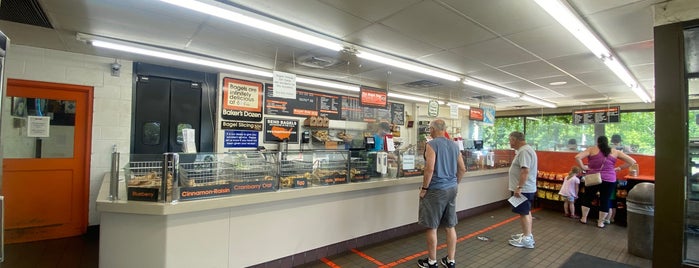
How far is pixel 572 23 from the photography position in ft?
9.93

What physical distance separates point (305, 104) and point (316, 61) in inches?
87.6

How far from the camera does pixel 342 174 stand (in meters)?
3.76

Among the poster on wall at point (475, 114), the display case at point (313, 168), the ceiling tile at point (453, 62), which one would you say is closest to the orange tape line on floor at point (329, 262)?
the display case at point (313, 168)

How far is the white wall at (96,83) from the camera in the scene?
4.27 meters

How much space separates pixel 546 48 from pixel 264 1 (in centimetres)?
383

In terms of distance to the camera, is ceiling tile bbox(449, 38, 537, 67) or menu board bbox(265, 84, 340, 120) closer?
ceiling tile bbox(449, 38, 537, 67)

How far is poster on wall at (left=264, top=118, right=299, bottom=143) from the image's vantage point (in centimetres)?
649

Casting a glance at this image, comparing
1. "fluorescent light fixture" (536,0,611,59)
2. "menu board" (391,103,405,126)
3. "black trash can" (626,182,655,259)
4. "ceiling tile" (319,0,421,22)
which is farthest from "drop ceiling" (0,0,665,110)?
"menu board" (391,103,405,126)

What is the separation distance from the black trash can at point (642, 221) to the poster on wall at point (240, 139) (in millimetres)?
6475

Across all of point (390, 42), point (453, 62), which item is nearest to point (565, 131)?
point (453, 62)

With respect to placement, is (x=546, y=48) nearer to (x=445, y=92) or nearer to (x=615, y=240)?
(x=615, y=240)

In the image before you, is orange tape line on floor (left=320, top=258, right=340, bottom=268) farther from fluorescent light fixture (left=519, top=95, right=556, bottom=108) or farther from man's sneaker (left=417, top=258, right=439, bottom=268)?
A: fluorescent light fixture (left=519, top=95, right=556, bottom=108)

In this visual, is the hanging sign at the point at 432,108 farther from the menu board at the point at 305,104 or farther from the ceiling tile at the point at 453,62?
the menu board at the point at 305,104

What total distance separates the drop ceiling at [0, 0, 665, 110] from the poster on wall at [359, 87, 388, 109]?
60 cm
